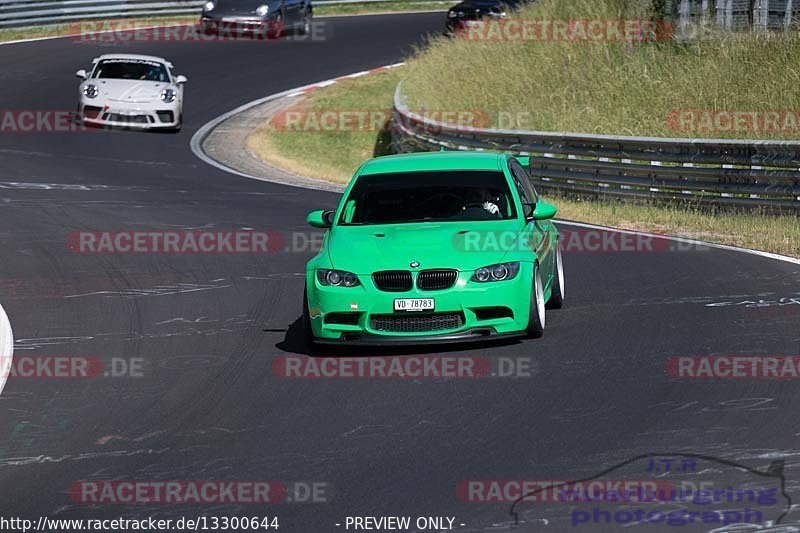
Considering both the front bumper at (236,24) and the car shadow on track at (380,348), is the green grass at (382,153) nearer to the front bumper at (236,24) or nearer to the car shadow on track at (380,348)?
the front bumper at (236,24)

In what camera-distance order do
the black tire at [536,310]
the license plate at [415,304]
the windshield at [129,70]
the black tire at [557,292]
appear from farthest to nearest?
the windshield at [129,70] → the black tire at [557,292] → the black tire at [536,310] → the license plate at [415,304]

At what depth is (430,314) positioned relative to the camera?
10414mm

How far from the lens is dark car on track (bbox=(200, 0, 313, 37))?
40562mm

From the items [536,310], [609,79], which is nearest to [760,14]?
[609,79]

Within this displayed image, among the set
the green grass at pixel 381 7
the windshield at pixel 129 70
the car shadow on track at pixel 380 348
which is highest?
the car shadow on track at pixel 380 348

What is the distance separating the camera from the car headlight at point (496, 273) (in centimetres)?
1052

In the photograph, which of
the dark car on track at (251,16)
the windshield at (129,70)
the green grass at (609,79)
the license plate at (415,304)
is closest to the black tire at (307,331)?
the license plate at (415,304)

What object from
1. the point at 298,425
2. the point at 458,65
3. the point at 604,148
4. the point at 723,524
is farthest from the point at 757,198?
the point at 458,65

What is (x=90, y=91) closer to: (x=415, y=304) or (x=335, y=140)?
(x=335, y=140)

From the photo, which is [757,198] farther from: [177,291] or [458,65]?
[458,65]

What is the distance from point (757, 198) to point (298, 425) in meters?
11.8

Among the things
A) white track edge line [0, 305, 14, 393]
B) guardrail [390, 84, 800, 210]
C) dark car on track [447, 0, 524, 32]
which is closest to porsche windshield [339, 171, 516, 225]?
white track edge line [0, 305, 14, 393]

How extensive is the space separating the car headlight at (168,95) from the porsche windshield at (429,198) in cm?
1758

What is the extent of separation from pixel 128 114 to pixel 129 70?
98 centimetres
